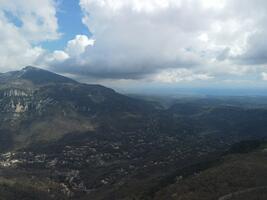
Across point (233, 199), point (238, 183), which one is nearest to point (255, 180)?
point (238, 183)

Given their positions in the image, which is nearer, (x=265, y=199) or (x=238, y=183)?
(x=265, y=199)

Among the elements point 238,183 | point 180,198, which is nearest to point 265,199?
point 238,183

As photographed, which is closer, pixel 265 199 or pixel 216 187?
pixel 265 199

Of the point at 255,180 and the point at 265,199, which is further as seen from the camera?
the point at 255,180

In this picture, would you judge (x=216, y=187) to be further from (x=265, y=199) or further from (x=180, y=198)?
Result: (x=265, y=199)

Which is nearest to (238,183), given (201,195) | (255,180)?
(255,180)

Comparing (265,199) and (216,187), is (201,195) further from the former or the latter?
(265,199)
